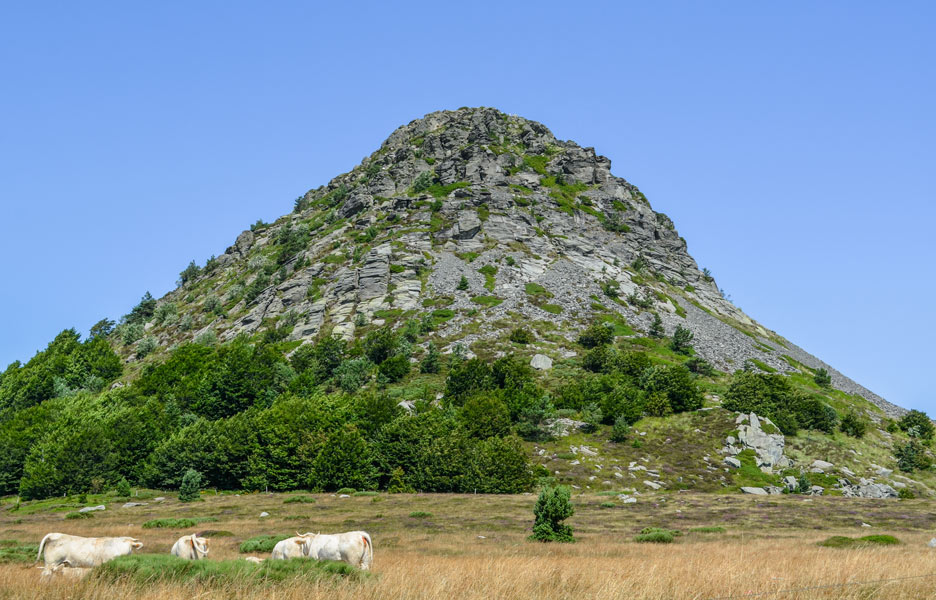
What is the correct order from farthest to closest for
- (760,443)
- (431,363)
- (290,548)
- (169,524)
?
(431,363), (760,443), (169,524), (290,548)

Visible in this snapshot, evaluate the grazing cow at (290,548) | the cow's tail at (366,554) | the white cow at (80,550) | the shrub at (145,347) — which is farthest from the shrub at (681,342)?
the shrub at (145,347)

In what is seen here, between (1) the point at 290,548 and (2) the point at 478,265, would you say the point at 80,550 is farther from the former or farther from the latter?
(2) the point at 478,265

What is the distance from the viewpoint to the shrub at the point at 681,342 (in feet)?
358

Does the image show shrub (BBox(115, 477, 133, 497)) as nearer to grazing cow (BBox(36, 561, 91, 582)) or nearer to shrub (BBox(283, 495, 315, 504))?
shrub (BBox(283, 495, 315, 504))

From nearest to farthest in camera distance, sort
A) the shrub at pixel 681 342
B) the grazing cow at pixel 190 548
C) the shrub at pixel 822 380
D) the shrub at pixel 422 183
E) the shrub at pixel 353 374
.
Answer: the grazing cow at pixel 190 548 → the shrub at pixel 353 374 → the shrub at pixel 822 380 → the shrub at pixel 681 342 → the shrub at pixel 422 183

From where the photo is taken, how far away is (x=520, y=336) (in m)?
107

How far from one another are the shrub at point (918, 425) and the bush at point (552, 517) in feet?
262

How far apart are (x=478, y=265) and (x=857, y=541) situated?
113 metres

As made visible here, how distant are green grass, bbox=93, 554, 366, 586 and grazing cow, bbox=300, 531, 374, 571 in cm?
450

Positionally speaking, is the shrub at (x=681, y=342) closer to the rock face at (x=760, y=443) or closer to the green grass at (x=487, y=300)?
the rock face at (x=760, y=443)

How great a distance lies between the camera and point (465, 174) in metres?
182

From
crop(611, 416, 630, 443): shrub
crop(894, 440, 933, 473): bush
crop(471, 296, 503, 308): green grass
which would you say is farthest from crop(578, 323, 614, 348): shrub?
crop(894, 440, 933, 473): bush

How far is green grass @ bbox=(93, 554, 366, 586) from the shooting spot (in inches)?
456

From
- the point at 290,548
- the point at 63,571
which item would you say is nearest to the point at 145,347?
the point at 290,548
